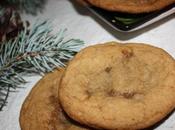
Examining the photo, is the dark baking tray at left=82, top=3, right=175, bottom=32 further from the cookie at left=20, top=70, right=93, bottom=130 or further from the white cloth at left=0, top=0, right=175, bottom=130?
the cookie at left=20, top=70, right=93, bottom=130

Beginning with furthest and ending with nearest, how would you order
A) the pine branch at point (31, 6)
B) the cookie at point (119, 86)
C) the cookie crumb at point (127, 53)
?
1. the pine branch at point (31, 6)
2. the cookie crumb at point (127, 53)
3. the cookie at point (119, 86)

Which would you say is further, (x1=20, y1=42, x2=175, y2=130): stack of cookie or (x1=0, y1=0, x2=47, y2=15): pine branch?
(x1=0, y1=0, x2=47, y2=15): pine branch

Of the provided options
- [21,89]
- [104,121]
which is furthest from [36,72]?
[104,121]

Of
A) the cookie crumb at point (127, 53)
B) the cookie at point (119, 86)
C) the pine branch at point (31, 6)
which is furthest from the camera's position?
the pine branch at point (31, 6)

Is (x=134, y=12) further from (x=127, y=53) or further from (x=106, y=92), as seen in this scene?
(x=106, y=92)

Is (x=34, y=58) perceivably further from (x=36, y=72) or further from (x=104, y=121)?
(x=104, y=121)

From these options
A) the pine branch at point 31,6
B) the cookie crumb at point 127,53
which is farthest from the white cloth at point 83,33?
the cookie crumb at point 127,53

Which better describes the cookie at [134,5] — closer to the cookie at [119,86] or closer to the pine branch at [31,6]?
the cookie at [119,86]

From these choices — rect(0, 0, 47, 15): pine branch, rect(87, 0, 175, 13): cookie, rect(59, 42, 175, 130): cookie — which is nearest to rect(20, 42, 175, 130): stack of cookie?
rect(59, 42, 175, 130): cookie
